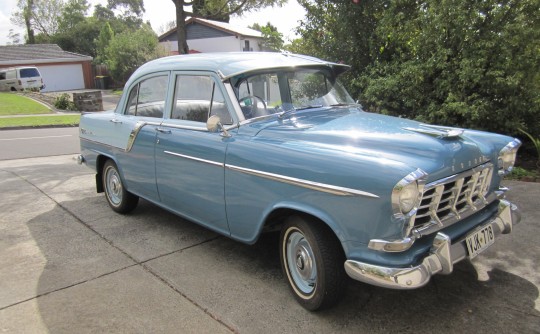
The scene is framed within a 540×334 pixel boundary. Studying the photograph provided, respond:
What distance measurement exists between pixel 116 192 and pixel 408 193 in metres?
4.00

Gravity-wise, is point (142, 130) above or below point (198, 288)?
above

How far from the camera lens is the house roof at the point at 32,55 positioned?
129 ft

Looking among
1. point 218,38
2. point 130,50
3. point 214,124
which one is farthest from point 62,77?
point 214,124

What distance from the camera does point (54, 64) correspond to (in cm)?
4056

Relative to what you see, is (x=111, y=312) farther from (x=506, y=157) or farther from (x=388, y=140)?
(x=506, y=157)

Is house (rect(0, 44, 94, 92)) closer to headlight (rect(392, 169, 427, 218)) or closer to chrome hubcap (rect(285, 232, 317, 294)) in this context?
chrome hubcap (rect(285, 232, 317, 294))

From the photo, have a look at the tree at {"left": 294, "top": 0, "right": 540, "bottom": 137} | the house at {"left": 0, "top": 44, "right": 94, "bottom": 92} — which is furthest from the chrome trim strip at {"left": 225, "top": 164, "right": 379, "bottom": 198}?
the house at {"left": 0, "top": 44, "right": 94, "bottom": 92}

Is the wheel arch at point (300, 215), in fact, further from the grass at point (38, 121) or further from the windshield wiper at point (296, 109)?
the grass at point (38, 121)

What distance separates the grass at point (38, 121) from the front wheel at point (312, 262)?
15660 millimetres

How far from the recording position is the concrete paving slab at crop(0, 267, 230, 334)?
3.05 m

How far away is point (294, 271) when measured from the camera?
333 cm

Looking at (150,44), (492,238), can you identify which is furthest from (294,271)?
(150,44)

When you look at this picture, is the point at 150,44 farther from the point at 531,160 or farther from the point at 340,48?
the point at 531,160

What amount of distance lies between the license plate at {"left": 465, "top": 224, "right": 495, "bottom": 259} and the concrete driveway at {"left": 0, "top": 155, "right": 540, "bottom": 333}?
0.45m
